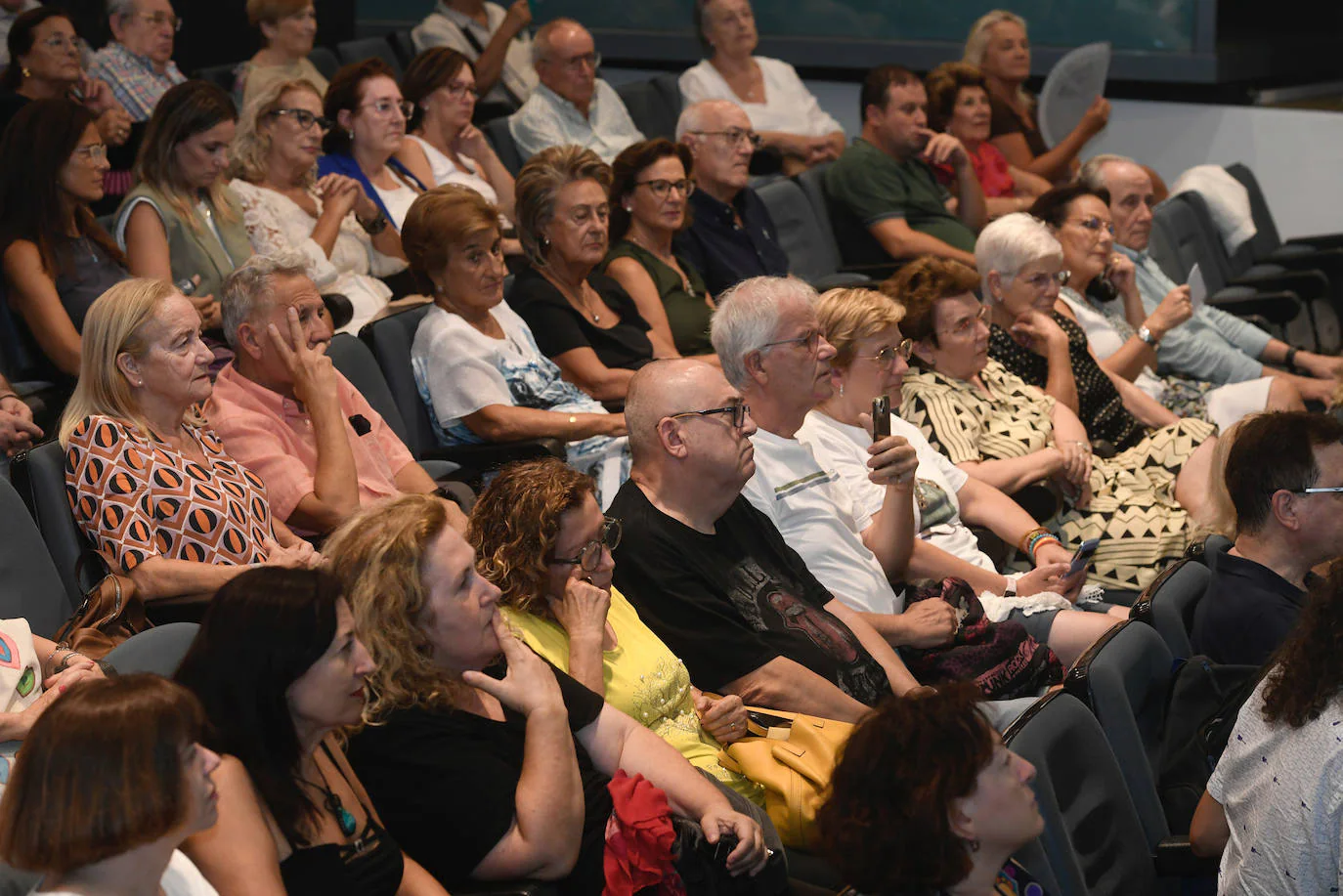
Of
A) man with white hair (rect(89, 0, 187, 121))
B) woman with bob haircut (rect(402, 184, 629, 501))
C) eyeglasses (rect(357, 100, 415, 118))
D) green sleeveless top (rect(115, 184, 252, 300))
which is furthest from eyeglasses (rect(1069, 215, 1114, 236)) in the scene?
man with white hair (rect(89, 0, 187, 121))

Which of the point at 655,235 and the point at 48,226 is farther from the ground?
the point at 48,226

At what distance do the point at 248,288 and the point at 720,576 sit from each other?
126 centimetres

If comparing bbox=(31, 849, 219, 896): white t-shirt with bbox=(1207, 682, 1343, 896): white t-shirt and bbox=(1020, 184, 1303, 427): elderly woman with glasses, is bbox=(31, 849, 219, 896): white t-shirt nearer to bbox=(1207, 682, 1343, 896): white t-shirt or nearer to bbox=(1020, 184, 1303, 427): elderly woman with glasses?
bbox=(1207, 682, 1343, 896): white t-shirt

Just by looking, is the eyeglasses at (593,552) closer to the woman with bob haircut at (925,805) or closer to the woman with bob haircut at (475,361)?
the woman with bob haircut at (925,805)

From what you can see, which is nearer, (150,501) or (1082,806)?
(1082,806)

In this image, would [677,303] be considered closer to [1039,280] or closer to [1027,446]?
[1039,280]

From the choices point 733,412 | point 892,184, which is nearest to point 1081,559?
point 733,412

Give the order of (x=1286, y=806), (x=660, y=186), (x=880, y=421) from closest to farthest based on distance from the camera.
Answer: (x=1286, y=806) → (x=880, y=421) → (x=660, y=186)

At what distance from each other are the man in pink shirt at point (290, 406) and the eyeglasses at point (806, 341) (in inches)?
32.3

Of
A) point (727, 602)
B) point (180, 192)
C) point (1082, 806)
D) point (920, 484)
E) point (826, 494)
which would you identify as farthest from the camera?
point (180, 192)

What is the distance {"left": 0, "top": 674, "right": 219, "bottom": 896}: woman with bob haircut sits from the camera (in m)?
1.40

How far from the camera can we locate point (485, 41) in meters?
6.43

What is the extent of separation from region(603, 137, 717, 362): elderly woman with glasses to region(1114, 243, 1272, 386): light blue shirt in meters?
1.71

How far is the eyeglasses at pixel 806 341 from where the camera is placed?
304 centimetres
